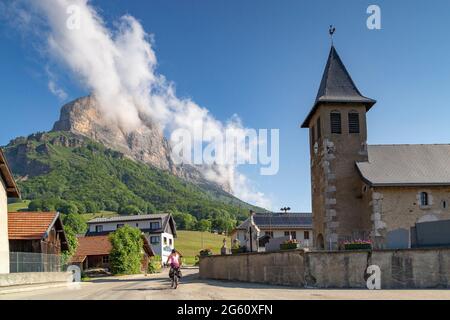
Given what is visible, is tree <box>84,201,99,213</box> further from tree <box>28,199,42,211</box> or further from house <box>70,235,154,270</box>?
house <box>70,235,154,270</box>

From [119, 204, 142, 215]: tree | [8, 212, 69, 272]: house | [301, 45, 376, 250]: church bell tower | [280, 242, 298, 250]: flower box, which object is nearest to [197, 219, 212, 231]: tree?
[119, 204, 142, 215]: tree

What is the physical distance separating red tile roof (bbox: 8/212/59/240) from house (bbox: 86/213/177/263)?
5181cm

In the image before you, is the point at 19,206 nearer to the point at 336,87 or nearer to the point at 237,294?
the point at 336,87

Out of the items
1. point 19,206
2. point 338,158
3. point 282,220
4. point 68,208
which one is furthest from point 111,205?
point 338,158

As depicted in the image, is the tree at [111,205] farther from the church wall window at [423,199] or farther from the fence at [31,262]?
the church wall window at [423,199]

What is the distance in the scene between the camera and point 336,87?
35188 millimetres

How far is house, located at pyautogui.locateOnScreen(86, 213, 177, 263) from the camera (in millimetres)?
90812

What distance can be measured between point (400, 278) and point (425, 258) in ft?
4.50

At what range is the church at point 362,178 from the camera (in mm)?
30422

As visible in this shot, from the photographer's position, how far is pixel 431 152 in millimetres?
34625

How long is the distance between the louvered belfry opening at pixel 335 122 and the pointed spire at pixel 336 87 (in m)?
1.02

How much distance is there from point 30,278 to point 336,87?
23933 mm
